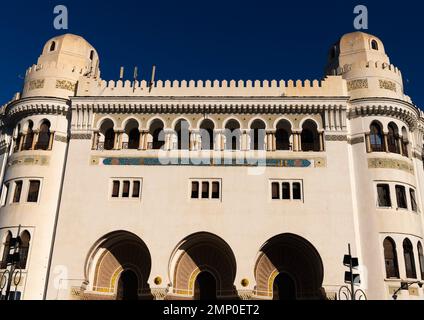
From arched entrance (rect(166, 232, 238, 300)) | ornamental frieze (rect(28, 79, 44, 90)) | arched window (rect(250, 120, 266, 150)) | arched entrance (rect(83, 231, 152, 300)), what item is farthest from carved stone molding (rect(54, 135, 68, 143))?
arched window (rect(250, 120, 266, 150))

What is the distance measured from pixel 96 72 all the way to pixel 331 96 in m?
18.5

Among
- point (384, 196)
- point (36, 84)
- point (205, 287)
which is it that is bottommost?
point (205, 287)

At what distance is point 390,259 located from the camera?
27812mm

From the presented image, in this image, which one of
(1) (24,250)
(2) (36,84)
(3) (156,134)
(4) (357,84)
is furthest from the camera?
(2) (36,84)

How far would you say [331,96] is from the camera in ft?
101

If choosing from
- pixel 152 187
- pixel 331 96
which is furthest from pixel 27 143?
pixel 331 96

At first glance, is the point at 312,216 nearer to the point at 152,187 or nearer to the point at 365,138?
the point at 365,138

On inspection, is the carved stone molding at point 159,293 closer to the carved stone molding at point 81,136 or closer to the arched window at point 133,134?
the arched window at point 133,134

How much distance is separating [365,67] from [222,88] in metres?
10.1

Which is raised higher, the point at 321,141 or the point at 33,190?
the point at 321,141

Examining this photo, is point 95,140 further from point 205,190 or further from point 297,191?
point 297,191

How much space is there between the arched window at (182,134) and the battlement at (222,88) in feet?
7.05

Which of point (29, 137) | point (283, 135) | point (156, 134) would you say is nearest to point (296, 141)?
point (283, 135)

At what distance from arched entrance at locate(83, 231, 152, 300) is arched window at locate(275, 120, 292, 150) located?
11534 mm
